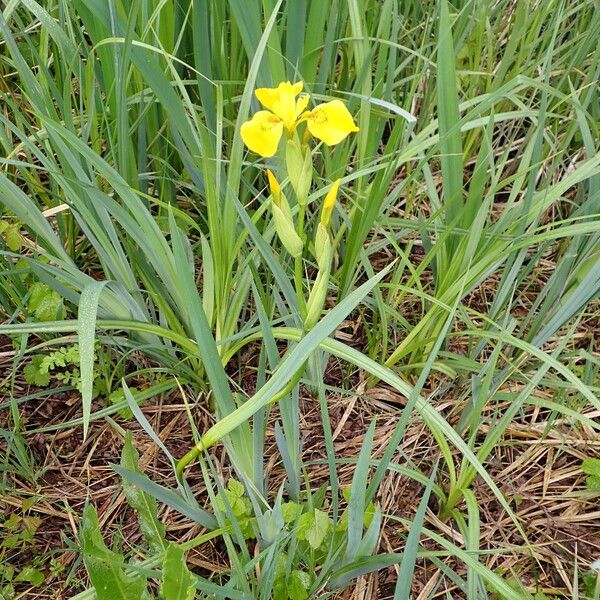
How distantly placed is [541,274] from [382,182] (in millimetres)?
534

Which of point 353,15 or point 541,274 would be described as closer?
point 353,15

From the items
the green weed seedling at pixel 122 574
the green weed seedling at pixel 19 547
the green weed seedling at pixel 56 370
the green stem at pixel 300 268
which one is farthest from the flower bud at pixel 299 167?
the green weed seedling at pixel 19 547

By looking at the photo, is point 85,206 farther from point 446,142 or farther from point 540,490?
point 540,490

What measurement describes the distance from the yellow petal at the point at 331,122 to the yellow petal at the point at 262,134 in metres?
0.04

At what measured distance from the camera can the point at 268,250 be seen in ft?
2.74

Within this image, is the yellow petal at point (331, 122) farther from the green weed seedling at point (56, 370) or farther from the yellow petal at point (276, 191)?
the green weed seedling at point (56, 370)

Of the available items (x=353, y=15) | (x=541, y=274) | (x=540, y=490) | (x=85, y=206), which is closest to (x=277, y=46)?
(x=353, y=15)

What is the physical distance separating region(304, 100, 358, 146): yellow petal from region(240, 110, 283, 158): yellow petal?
1.5 inches

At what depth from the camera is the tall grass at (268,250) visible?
2.76 ft

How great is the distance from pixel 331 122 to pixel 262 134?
0.25 ft

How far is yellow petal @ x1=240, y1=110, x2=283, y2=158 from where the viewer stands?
2.18 ft

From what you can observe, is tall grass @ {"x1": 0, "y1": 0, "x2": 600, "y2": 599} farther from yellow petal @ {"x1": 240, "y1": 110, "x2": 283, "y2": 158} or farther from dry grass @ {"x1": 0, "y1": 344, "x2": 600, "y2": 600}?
yellow petal @ {"x1": 240, "y1": 110, "x2": 283, "y2": 158}

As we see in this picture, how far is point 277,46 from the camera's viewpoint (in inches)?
41.0

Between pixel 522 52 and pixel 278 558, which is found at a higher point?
pixel 522 52
